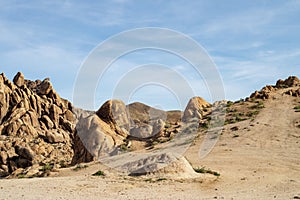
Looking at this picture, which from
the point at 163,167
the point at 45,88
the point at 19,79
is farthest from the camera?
the point at 45,88

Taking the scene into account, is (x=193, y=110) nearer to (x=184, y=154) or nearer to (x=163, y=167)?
(x=184, y=154)

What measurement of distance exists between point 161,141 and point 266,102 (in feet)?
46.1

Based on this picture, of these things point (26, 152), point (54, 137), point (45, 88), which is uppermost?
point (45, 88)

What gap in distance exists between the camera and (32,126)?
5409cm

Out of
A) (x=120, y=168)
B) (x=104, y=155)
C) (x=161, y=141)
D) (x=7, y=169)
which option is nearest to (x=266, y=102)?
(x=161, y=141)

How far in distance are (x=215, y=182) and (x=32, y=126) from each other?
4157 centimetres

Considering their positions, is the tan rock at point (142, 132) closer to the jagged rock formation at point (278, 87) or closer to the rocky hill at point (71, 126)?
the rocky hill at point (71, 126)

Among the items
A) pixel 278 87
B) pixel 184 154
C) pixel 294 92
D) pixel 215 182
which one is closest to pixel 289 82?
pixel 278 87

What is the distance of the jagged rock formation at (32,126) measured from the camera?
4376 centimetres

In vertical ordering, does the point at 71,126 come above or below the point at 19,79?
below

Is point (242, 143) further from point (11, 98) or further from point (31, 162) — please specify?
point (11, 98)

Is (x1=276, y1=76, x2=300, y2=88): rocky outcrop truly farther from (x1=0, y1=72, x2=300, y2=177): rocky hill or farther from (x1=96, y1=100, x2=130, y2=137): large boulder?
(x1=96, y1=100, x2=130, y2=137): large boulder

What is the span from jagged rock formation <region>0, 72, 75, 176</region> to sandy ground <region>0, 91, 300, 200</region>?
74.0 feet

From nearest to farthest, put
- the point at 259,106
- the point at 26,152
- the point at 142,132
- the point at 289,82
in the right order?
1. the point at 142,132
2. the point at 259,106
3. the point at 26,152
4. the point at 289,82
